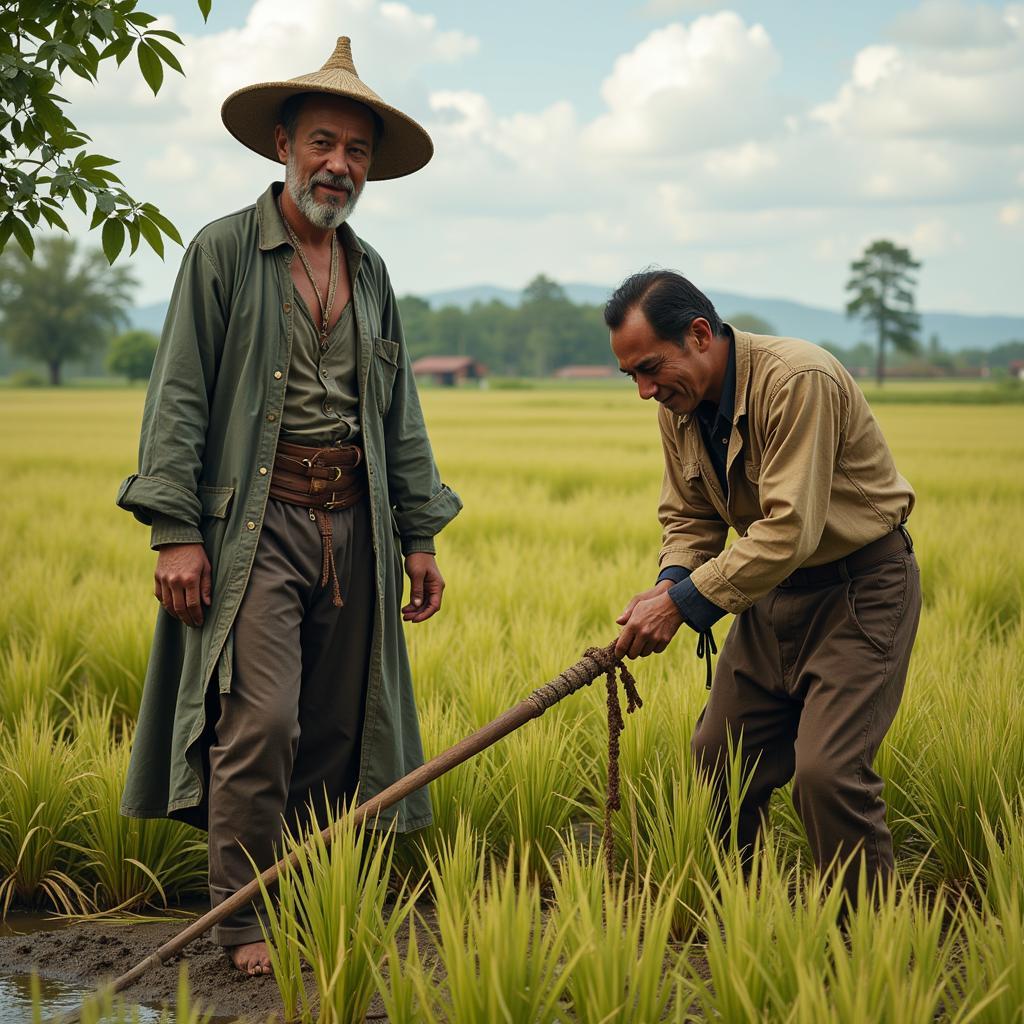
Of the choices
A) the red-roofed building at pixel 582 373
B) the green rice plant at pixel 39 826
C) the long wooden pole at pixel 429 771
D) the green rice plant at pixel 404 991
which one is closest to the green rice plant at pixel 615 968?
the green rice plant at pixel 404 991

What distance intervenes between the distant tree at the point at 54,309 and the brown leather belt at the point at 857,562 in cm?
8461

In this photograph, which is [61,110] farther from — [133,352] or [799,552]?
[133,352]

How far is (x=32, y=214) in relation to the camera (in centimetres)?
297

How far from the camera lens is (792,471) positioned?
104 inches

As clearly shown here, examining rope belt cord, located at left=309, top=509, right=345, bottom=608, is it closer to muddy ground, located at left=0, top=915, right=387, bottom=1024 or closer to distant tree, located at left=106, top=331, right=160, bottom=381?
muddy ground, located at left=0, top=915, right=387, bottom=1024

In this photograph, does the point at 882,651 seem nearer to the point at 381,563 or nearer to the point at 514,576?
the point at 381,563

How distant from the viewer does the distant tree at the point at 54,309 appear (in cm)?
8206

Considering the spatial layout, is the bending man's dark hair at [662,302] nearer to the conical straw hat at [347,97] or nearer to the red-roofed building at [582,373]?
the conical straw hat at [347,97]

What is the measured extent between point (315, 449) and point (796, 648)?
127 cm

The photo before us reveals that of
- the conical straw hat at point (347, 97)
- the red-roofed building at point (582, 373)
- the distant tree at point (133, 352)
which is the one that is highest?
the distant tree at point (133, 352)

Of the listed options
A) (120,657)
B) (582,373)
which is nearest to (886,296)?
(582,373)

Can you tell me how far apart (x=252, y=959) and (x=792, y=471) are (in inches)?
64.0

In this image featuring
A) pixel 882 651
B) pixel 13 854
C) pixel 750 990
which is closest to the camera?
pixel 750 990

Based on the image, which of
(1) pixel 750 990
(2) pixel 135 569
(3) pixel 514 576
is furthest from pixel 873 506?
(2) pixel 135 569
